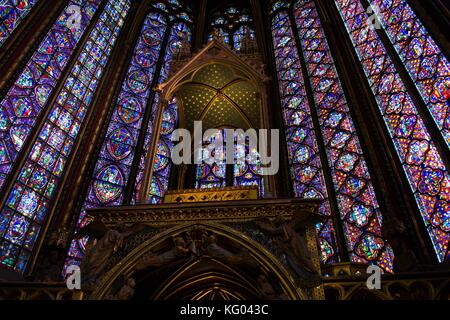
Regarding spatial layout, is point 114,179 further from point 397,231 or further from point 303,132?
point 397,231

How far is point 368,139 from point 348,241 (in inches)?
80.3

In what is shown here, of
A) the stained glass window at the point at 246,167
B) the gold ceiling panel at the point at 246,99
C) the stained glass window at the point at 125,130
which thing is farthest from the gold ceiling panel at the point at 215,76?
the stained glass window at the point at 125,130

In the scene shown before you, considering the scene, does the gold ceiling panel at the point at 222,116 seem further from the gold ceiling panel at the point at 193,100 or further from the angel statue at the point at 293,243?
the angel statue at the point at 293,243

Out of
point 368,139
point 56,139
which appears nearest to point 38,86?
point 56,139

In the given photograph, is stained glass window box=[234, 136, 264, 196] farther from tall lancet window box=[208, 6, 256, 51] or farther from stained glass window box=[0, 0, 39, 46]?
stained glass window box=[0, 0, 39, 46]

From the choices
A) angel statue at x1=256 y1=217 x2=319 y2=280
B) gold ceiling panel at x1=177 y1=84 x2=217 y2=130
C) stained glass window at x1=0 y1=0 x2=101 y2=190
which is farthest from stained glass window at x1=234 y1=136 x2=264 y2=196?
angel statue at x1=256 y1=217 x2=319 y2=280

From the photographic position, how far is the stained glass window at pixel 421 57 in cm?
666

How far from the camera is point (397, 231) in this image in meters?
5.05

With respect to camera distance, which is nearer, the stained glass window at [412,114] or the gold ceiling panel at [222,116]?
the stained glass window at [412,114]

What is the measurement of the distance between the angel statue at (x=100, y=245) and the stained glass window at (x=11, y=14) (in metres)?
5.08

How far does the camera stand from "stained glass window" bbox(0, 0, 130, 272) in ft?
23.6

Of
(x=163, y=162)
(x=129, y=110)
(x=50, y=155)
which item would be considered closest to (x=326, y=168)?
(x=163, y=162)

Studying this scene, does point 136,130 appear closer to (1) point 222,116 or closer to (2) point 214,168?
(2) point 214,168

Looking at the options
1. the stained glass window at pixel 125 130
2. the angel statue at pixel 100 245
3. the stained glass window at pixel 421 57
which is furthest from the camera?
the stained glass window at pixel 125 130
